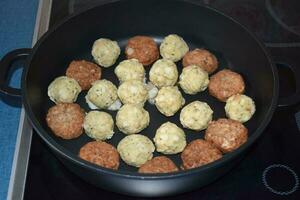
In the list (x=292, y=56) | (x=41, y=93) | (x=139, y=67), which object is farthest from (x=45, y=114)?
(x=292, y=56)

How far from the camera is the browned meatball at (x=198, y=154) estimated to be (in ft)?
3.54

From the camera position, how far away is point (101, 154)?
3.55 ft

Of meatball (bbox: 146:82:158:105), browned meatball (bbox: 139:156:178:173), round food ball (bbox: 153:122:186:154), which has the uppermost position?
meatball (bbox: 146:82:158:105)

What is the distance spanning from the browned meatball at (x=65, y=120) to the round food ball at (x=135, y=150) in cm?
13

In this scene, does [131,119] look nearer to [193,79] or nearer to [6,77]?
[193,79]

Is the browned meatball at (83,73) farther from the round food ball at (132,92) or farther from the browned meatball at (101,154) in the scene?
the browned meatball at (101,154)

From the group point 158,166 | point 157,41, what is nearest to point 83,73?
point 157,41

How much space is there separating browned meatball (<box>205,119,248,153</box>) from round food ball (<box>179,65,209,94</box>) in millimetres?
153

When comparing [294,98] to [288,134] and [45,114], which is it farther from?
[45,114]

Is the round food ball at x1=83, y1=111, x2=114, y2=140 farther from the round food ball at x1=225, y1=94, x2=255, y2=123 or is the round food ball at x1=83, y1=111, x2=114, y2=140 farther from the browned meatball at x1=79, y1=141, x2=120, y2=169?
the round food ball at x1=225, y1=94, x2=255, y2=123

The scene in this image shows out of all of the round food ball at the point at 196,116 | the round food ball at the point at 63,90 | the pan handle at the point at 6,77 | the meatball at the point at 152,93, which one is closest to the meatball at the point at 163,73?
the meatball at the point at 152,93

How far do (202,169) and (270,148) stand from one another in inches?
13.2

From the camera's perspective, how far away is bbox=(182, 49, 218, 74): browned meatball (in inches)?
51.9

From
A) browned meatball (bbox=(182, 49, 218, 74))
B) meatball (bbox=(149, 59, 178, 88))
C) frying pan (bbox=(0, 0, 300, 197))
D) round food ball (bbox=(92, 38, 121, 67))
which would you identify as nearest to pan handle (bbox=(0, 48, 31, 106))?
frying pan (bbox=(0, 0, 300, 197))
